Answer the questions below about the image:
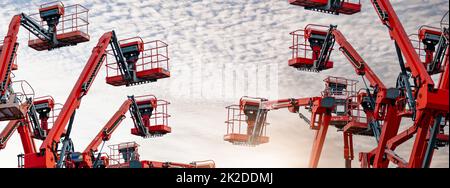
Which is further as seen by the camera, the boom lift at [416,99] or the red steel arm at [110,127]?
the red steel arm at [110,127]

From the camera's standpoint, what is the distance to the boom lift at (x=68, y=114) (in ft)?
90.3

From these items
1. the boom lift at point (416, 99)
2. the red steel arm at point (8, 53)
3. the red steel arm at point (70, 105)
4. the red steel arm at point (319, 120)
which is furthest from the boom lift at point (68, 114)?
the boom lift at point (416, 99)

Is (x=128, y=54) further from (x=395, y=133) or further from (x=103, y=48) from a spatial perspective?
(x=395, y=133)

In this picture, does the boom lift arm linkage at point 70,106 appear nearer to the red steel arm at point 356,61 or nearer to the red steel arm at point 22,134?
the red steel arm at point 22,134

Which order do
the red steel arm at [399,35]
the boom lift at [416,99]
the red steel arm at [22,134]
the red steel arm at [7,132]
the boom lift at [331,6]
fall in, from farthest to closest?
the red steel arm at [7,132] < the red steel arm at [22,134] < the boom lift at [331,6] < the red steel arm at [399,35] < the boom lift at [416,99]

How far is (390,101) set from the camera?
25.9 metres

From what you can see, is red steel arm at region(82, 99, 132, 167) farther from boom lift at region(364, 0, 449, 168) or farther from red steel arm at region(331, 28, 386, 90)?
boom lift at region(364, 0, 449, 168)

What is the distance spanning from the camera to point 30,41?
31.5m

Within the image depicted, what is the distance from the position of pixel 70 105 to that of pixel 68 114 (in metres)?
0.33

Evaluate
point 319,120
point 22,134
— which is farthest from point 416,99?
point 22,134

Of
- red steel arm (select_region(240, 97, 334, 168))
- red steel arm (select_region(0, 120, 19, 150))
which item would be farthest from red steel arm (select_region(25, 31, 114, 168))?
red steel arm (select_region(240, 97, 334, 168))

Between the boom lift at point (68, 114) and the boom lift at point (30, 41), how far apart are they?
126cm
